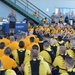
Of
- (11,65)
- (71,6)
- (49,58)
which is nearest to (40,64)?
(11,65)

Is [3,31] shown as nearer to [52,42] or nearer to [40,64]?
[52,42]

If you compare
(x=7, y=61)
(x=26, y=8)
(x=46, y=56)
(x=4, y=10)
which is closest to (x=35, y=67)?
(x=7, y=61)

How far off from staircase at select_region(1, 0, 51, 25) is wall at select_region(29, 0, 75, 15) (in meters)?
0.88

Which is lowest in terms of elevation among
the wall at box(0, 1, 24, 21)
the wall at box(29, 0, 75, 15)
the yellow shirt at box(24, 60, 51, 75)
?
the yellow shirt at box(24, 60, 51, 75)

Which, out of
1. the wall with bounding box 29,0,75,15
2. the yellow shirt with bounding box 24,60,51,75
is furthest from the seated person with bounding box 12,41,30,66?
the wall with bounding box 29,0,75,15

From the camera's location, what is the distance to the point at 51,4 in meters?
26.9

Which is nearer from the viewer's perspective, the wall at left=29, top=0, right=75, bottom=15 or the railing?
the railing

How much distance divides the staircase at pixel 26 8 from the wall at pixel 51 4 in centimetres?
88

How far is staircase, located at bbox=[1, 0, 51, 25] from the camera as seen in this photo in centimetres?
2230

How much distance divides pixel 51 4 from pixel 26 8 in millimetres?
3593

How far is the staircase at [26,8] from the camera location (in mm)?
22295

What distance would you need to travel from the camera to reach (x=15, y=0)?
22719 mm

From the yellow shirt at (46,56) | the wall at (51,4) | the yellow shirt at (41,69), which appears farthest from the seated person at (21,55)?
the wall at (51,4)

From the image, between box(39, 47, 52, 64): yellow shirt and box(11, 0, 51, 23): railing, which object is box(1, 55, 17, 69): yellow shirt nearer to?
box(39, 47, 52, 64): yellow shirt
